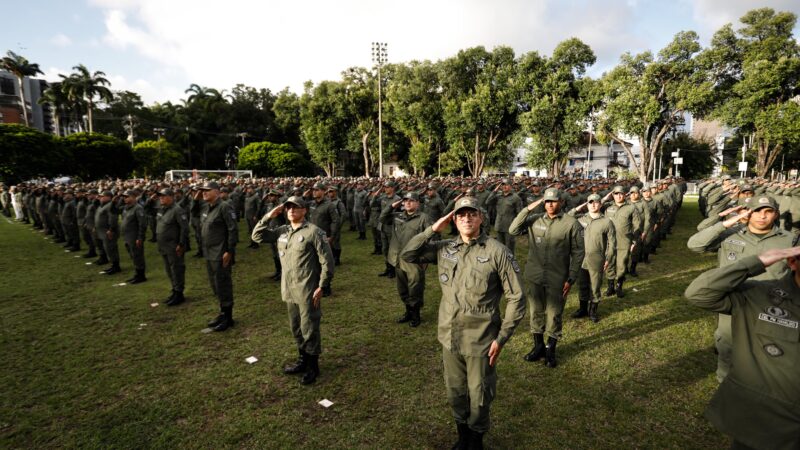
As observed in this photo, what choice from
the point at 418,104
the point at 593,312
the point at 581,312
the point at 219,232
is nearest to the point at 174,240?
the point at 219,232

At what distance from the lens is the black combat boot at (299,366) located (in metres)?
5.45

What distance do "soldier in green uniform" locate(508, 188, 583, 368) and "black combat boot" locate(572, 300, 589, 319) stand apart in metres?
2.05

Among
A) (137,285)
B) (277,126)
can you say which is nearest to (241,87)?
(277,126)

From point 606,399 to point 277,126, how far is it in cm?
6521

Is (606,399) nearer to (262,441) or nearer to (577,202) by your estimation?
(262,441)

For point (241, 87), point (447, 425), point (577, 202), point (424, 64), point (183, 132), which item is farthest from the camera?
point (241, 87)

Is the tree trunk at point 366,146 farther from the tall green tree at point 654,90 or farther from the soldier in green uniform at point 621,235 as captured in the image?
the soldier in green uniform at point 621,235

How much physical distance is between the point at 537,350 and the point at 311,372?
10.8ft

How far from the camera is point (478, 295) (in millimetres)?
3555

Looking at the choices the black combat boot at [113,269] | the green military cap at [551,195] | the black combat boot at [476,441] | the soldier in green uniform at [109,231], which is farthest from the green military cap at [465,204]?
the black combat boot at [113,269]

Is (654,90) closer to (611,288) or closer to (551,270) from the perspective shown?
(611,288)

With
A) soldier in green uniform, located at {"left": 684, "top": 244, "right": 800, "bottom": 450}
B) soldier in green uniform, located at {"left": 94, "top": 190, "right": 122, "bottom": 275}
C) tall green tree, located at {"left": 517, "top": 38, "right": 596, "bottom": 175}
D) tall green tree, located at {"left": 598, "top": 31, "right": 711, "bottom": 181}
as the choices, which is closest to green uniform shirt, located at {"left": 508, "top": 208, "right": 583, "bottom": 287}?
soldier in green uniform, located at {"left": 684, "top": 244, "right": 800, "bottom": 450}

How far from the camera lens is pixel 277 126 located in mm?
Answer: 63156

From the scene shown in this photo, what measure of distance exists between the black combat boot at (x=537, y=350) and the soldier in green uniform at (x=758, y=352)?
2.87 meters
